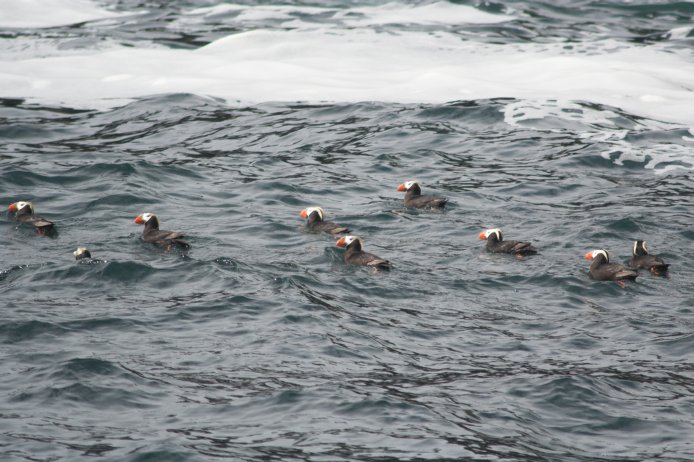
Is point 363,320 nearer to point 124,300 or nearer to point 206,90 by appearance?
point 124,300

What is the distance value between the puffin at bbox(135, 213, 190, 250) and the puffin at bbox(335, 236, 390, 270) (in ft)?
8.22

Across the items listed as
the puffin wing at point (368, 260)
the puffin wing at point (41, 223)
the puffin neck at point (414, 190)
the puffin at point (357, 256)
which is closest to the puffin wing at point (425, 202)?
the puffin neck at point (414, 190)

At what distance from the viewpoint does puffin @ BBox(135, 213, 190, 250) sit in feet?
51.6

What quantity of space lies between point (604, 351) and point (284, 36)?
18.8 m

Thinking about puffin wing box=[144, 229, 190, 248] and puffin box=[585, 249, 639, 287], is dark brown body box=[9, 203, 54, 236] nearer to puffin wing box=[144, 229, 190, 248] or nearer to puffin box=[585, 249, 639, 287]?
puffin wing box=[144, 229, 190, 248]

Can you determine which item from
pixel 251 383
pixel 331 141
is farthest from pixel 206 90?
pixel 251 383

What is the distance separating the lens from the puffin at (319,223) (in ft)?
55.3

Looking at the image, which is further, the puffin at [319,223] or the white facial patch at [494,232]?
the puffin at [319,223]

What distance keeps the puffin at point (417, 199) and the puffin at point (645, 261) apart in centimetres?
388

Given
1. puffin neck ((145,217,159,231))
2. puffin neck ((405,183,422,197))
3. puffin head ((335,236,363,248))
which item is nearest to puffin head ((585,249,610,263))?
puffin head ((335,236,363,248))

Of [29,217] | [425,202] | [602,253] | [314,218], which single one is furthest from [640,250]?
[29,217]

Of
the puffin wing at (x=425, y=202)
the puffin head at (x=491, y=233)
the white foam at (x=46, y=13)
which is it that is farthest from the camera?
the white foam at (x=46, y=13)

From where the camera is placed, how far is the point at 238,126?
2280cm

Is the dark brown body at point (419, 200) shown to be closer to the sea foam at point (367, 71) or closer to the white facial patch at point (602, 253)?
the white facial patch at point (602, 253)
